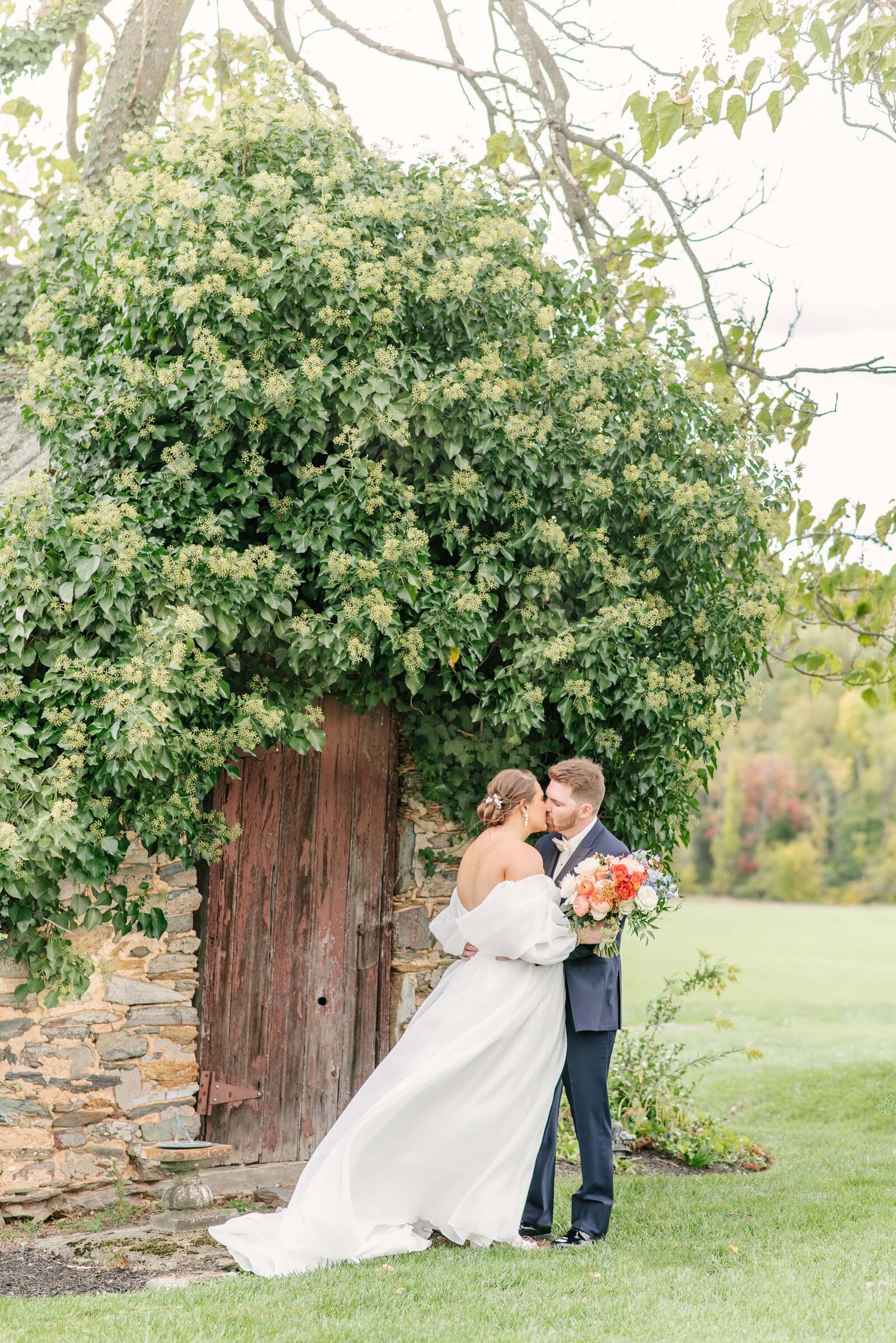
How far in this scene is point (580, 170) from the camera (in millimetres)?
10555

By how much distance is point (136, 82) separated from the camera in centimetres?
896

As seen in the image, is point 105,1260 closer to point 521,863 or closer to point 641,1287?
point 641,1287

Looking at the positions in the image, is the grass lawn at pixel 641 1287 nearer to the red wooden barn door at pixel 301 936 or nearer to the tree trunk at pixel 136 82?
the red wooden barn door at pixel 301 936

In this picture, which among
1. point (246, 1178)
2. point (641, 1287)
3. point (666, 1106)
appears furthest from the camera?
point (666, 1106)

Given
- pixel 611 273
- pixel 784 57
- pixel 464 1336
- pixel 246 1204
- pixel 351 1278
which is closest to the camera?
pixel 464 1336

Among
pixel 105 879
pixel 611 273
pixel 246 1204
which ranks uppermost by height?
pixel 611 273

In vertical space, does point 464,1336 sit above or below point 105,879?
below

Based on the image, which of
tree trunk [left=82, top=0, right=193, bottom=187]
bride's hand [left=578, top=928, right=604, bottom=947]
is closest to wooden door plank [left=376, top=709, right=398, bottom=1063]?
bride's hand [left=578, top=928, right=604, bottom=947]

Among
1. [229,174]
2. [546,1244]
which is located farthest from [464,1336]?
[229,174]

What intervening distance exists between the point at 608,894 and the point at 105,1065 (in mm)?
2877

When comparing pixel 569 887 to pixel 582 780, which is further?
pixel 582 780

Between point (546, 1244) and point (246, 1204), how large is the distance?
5.70 ft

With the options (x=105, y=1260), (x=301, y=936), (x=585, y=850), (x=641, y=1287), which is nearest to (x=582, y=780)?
(x=585, y=850)

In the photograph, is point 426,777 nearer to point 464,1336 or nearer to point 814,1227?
point 814,1227
